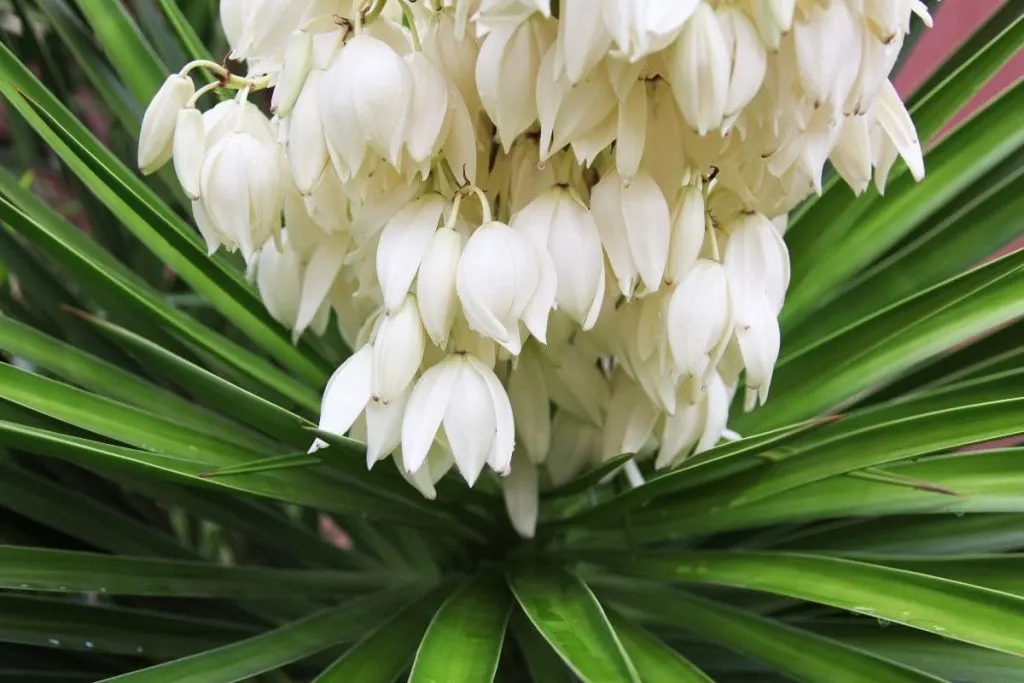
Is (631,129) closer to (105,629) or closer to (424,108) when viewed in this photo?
(424,108)

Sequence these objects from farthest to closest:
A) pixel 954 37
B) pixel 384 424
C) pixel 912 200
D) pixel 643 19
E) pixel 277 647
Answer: pixel 954 37 → pixel 912 200 → pixel 277 647 → pixel 384 424 → pixel 643 19

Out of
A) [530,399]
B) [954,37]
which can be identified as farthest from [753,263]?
[954,37]

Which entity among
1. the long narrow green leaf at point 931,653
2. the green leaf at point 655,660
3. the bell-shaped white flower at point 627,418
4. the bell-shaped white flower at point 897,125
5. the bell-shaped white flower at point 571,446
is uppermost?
the bell-shaped white flower at point 897,125

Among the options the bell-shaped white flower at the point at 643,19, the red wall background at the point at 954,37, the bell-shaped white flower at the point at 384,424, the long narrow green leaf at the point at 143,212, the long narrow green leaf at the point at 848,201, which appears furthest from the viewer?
the red wall background at the point at 954,37

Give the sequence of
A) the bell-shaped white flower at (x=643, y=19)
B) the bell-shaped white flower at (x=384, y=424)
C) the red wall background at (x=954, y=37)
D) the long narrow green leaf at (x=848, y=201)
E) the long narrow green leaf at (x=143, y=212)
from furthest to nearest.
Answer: the red wall background at (x=954, y=37) → the long narrow green leaf at (x=848, y=201) → the long narrow green leaf at (x=143, y=212) → the bell-shaped white flower at (x=384, y=424) → the bell-shaped white flower at (x=643, y=19)

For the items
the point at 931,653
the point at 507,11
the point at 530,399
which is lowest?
the point at 931,653

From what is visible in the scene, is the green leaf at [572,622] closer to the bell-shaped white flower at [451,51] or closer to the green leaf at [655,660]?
the green leaf at [655,660]

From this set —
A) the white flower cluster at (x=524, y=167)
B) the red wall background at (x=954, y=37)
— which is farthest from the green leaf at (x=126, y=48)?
the red wall background at (x=954, y=37)
